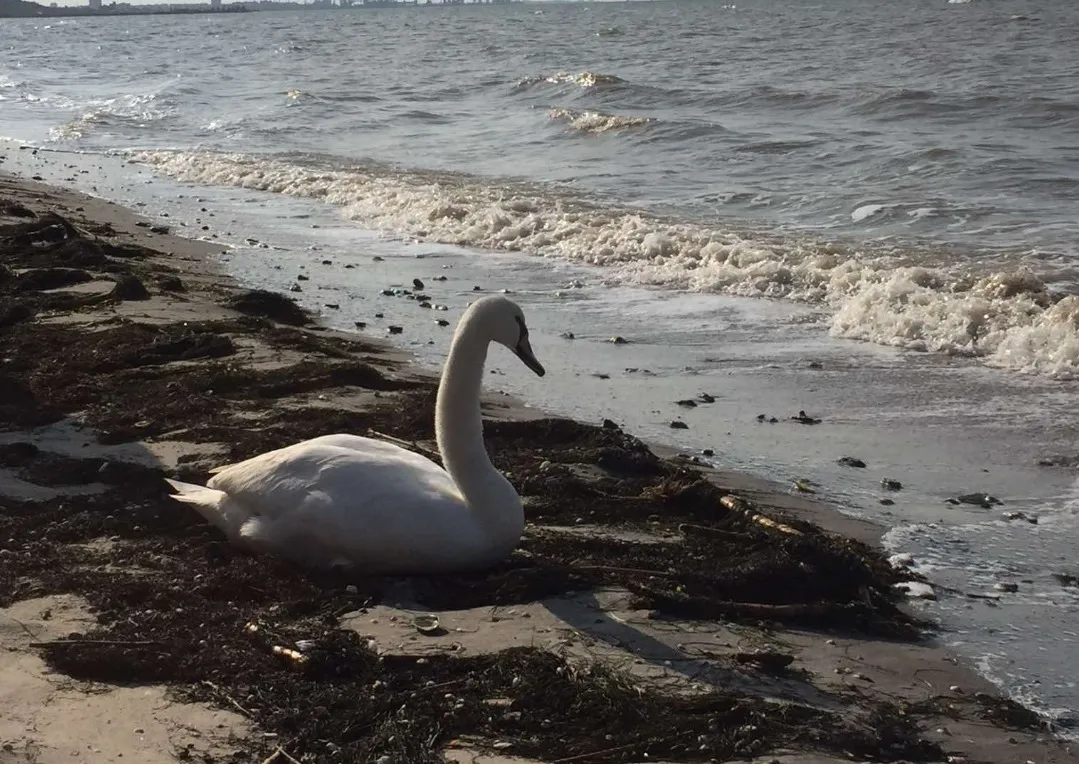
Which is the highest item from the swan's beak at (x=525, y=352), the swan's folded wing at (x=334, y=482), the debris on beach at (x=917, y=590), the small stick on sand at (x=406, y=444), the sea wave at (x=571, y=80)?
the sea wave at (x=571, y=80)

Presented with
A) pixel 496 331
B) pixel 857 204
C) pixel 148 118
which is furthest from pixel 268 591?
pixel 148 118

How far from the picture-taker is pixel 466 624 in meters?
4.70

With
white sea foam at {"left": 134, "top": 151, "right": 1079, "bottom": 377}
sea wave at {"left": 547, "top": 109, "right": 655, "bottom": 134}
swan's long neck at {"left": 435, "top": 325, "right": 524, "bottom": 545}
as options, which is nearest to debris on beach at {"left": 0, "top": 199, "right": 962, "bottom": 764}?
swan's long neck at {"left": 435, "top": 325, "right": 524, "bottom": 545}

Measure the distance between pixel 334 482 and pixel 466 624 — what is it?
0.86 metres

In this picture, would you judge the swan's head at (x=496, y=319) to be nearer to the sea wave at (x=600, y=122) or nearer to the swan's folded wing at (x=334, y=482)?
the swan's folded wing at (x=334, y=482)

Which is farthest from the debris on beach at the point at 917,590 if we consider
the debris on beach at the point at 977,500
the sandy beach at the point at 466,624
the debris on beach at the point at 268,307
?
the debris on beach at the point at 268,307

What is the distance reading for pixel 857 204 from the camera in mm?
15727

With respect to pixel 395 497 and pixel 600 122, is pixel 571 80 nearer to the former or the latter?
pixel 600 122

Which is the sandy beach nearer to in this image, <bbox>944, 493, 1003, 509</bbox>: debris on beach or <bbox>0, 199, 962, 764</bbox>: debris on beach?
<bbox>0, 199, 962, 764</bbox>: debris on beach

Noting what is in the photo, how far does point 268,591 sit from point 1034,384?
592 centimetres

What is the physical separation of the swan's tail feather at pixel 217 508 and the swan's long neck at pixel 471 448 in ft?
2.89

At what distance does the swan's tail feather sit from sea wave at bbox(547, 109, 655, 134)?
63.4ft

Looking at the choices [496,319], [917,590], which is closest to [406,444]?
[496,319]

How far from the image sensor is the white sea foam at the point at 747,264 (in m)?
9.97
